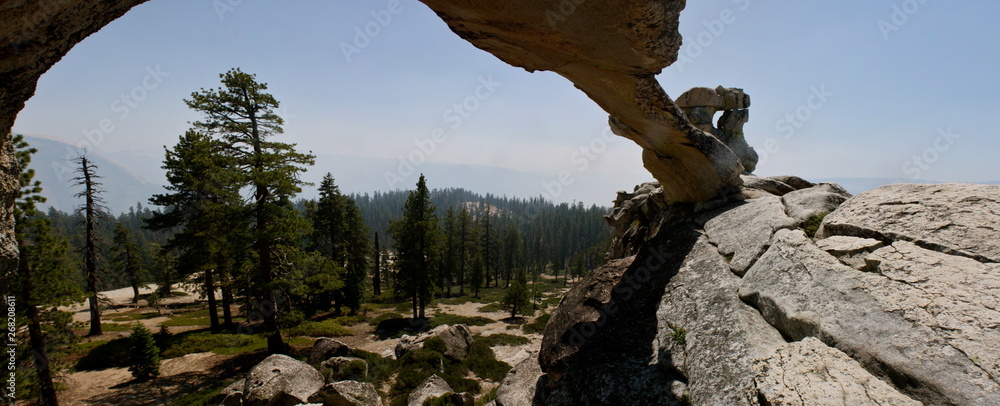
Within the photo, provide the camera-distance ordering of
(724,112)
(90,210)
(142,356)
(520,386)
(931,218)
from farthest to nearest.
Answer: (90,210)
(724,112)
(142,356)
(520,386)
(931,218)

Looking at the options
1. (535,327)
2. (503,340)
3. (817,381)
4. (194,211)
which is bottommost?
(535,327)

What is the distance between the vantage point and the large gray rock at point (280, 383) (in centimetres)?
1393

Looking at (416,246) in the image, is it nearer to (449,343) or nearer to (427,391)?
(449,343)

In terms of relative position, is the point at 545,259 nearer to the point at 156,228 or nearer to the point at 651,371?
the point at 156,228

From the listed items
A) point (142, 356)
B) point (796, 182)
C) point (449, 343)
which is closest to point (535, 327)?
point (449, 343)

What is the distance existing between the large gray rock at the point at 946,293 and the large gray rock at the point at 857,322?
70mm

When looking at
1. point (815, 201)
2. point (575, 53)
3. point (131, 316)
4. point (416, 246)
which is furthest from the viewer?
point (131, 316)

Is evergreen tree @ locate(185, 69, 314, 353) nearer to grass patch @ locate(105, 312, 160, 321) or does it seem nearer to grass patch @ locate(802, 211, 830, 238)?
grass patch @ locate(802, 211, 830, 238)

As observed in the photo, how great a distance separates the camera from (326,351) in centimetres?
2033

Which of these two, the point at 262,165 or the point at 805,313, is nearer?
the point at 805,313

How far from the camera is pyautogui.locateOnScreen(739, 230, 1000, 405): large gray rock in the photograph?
4406 mm

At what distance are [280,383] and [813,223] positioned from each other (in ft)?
62.6

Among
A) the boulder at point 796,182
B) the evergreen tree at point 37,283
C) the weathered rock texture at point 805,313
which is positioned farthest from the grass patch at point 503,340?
the evergreen tree at point 37,283

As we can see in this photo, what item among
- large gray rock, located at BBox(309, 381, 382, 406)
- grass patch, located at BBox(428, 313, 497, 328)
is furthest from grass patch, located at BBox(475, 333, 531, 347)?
large gray rock, located at BBox(309, 381, 382, 406)
